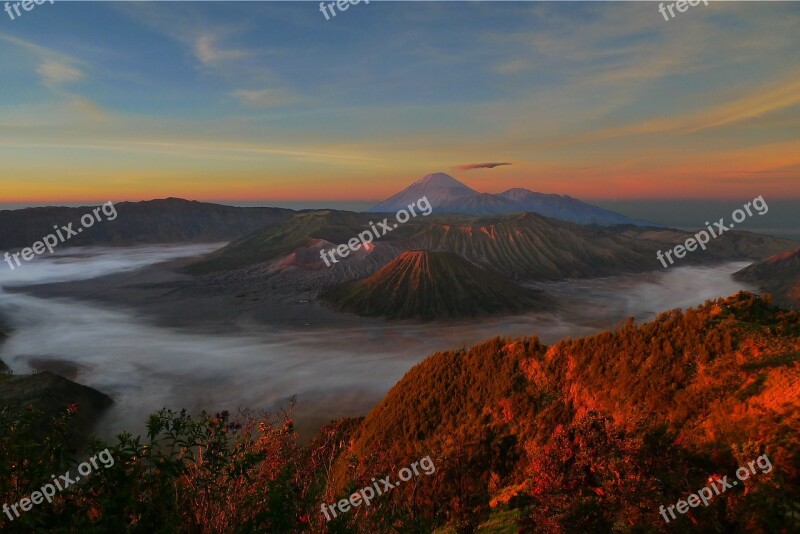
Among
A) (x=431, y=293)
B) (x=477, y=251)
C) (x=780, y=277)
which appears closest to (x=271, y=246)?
(x=477, y=251)

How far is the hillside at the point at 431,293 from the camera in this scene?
325 ft

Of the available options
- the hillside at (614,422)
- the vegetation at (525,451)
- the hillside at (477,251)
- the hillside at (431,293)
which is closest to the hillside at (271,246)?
the hillside at (477,251)

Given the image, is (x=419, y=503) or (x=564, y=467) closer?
(x=564, y=467)

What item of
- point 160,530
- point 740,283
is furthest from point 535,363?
point 740,283

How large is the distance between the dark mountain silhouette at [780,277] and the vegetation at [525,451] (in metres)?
99.1

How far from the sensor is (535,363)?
2086cm

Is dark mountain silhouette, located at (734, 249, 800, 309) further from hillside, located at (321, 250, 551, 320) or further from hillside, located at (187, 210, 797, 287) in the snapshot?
hillside, located at (321, 250, 551, 320)

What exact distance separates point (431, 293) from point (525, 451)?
86.5 meters

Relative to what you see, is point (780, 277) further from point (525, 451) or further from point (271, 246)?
point (271, 246)

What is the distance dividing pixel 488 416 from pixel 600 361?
5444mm

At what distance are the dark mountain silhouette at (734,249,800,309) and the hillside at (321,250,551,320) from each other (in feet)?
165

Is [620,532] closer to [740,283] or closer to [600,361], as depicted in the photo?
[600,361]

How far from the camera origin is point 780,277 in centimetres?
11994

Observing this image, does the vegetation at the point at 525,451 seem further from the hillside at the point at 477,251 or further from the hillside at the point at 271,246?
the hillside at the point at 271,246
